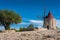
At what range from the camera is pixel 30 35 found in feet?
95.4

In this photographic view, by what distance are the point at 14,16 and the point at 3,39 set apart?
2339 cm

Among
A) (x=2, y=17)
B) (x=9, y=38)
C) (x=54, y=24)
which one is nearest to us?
(x=9, y=38)

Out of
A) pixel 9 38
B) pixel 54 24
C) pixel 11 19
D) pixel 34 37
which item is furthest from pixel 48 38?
pixel 54 24

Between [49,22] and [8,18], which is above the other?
[8,18]

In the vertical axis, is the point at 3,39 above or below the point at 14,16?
below

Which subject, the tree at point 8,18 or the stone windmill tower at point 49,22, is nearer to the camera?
the tree at point 8,18

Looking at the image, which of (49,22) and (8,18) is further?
(49,22)

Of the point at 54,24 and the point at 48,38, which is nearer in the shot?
the point at 48,38

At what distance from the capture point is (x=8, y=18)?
1986 inches

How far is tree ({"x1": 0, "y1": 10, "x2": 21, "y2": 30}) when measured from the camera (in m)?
50.2

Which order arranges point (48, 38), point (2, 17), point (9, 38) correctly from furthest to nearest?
point (2, 17), point (9, 38), point (48, 38)

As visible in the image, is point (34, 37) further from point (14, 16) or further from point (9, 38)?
point (14, 16)

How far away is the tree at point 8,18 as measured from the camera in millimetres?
50156

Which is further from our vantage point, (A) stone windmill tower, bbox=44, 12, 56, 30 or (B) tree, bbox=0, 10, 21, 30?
(A) stone windmill tower, bbox=44, 12, 56, 30
